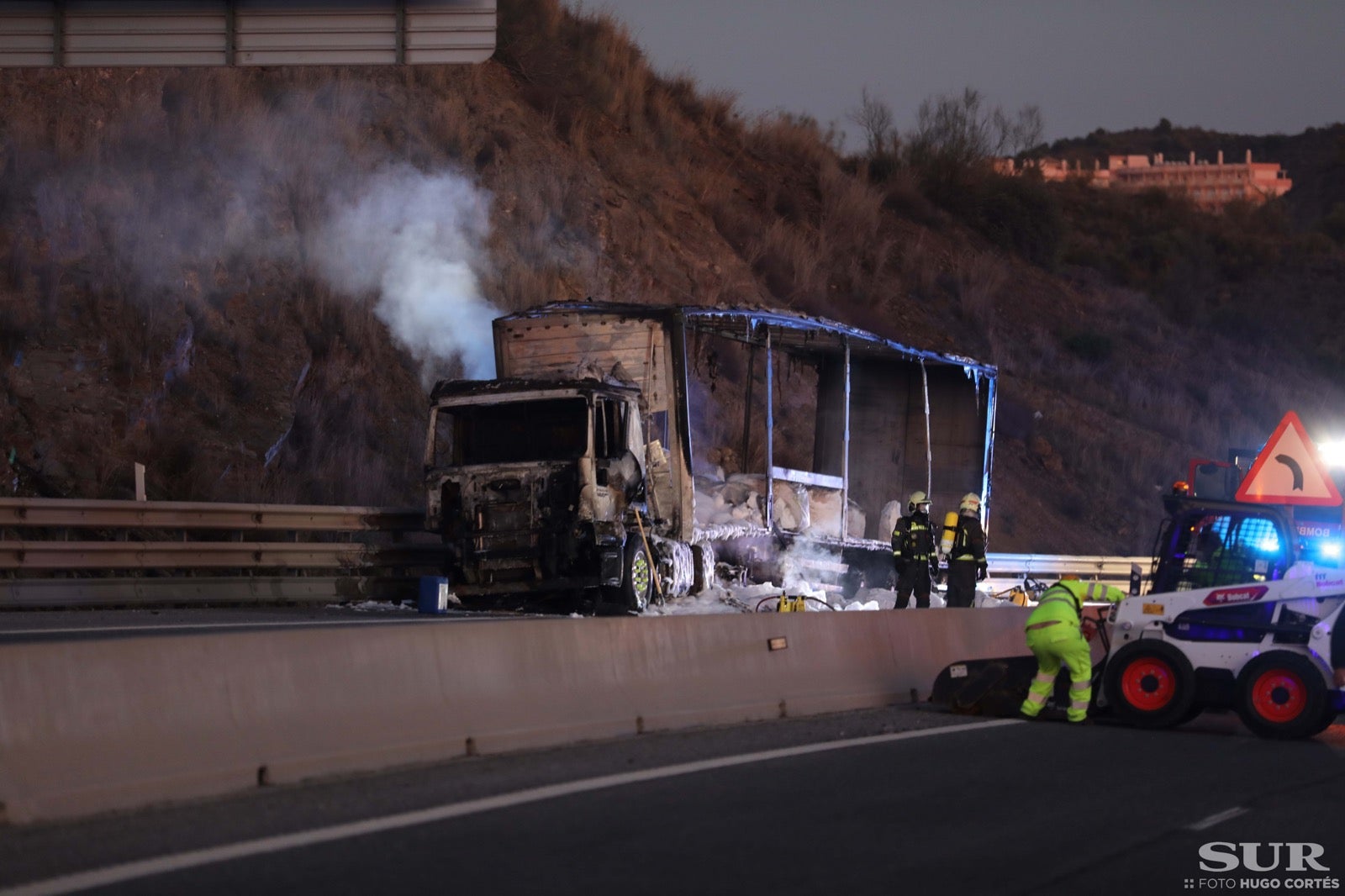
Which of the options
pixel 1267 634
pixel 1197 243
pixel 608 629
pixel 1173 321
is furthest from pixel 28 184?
pixel 1197 243

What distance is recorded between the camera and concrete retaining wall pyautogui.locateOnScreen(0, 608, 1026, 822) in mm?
6789

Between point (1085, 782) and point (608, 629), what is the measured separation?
314 centimetres

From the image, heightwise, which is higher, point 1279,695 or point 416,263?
point 416,263

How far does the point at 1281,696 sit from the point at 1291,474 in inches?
107

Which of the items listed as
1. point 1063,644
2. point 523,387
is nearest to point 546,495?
point 523,387

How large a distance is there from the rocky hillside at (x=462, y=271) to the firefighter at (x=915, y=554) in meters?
8.97

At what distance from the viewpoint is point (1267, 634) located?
11.7 meters

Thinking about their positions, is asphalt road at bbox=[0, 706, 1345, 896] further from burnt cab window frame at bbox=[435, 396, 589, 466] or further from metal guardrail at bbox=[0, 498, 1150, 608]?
metal guardrail at bbox=[0, 498, 1150, 608]

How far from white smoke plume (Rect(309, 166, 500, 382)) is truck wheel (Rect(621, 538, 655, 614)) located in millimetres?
9838

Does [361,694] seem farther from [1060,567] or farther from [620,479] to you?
[1060,567]

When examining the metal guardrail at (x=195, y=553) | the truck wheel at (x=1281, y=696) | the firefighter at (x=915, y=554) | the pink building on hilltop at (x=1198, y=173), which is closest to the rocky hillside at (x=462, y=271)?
the metal guardrail at (x=195, y=553)

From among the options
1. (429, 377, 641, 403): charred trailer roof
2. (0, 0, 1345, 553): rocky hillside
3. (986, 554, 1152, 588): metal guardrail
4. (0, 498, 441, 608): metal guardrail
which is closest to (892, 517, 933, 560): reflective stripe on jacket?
(429, 377, 641, 403): charred trailer roof

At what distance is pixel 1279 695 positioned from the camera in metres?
11.6
